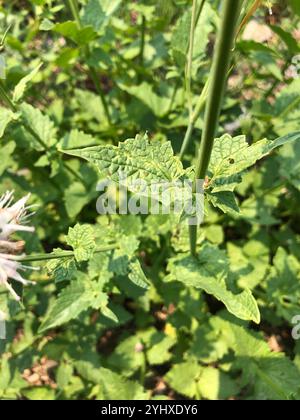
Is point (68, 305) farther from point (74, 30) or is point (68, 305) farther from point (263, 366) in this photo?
point (74, 30)

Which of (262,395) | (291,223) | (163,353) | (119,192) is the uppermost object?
(119,192)

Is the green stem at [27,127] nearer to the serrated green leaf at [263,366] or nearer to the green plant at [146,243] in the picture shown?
the green plant at [146,243]

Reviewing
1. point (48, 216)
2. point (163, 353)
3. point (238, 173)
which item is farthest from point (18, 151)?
point (238, 173)

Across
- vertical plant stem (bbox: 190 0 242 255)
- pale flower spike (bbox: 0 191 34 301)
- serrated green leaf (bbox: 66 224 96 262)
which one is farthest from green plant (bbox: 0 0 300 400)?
vertical plant stem (bbox: 190 0 242 255)

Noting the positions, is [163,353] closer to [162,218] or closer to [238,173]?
[162,218]

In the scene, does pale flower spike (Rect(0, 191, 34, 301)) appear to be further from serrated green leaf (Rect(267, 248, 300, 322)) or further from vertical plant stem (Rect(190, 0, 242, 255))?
serrated green leaf (Rect(267, 248, 300, 322))

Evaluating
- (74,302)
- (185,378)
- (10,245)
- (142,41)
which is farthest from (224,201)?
(142,41)

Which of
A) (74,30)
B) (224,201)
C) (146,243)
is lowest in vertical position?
(146,243)

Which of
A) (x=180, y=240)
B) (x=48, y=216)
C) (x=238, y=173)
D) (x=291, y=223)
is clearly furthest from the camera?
(x=291, y=223)
